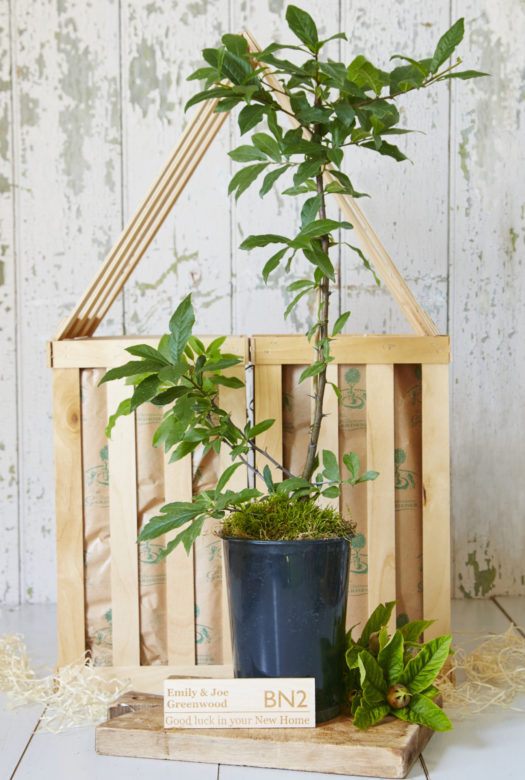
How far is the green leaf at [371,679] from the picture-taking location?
924mm

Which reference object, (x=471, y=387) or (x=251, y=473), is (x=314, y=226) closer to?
(x=251, y=473)

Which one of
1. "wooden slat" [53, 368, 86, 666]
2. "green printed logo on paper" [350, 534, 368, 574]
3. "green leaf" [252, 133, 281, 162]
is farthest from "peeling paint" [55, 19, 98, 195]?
"green printed logo on paper" [350, 534, 368, 574]

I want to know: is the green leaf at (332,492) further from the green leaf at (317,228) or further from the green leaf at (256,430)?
the green leaf at (317,228)

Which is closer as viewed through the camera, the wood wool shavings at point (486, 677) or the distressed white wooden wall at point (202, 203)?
the wood wool shavings at point (486, 677)

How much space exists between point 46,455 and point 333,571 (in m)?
0.88

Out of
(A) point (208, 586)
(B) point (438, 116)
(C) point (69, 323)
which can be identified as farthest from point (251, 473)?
(B) point (438, 116)

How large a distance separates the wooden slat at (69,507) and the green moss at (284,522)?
0.92 feet

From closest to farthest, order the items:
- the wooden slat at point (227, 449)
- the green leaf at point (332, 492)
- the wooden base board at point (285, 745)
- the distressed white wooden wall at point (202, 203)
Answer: the wooden base board at point (285, 745) < the green leaf at point (332, 492) < the wooden slat at point (227, 449) < the distressed white wooden wall at point (202, 203)

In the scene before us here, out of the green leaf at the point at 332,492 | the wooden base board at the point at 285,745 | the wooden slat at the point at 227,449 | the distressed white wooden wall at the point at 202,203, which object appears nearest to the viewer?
the wooden base board at the point at 285,745

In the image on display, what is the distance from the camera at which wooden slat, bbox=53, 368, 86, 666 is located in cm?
116

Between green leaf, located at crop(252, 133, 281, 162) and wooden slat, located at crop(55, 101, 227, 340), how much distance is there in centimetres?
20

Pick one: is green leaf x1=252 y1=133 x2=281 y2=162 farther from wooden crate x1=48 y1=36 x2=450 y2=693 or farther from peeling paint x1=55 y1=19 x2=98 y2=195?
peeling paint x1=55 y1=19 x2=98 y2=195

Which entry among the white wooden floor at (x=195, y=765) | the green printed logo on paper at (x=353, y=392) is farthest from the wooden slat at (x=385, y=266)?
the white wooden floor at (x=195, y=765)

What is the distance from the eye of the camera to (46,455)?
1.64 m
